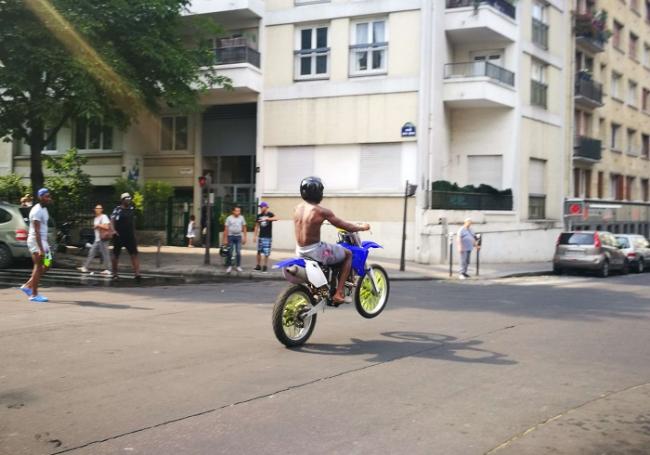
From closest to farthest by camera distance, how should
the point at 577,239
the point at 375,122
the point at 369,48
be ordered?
the point at 577,239 → the point at 375,122 → the point at 369,48

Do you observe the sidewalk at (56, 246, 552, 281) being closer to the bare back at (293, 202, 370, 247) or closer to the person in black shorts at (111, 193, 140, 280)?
the person in black shorts at (111, 193, 140, 280)

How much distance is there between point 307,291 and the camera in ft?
24.2

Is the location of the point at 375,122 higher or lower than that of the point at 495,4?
lower

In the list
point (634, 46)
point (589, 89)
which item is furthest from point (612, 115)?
point (634, 46)

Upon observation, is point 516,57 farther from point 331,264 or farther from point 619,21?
point 331,264

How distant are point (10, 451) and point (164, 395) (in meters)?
1.39

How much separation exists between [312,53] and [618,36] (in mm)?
22775

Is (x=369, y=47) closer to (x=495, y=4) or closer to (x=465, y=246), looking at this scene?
(x=495, y=4)

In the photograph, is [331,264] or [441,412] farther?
[331,264]

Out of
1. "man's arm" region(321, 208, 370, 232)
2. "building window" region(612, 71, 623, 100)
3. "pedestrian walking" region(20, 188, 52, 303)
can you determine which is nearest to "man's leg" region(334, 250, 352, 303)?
"man's arm" region(321, 208, 370, 232)

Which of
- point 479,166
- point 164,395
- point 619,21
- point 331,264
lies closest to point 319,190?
point 331,264

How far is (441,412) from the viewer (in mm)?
4891

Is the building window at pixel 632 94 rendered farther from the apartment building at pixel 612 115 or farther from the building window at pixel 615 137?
the building window at pixel 615 137

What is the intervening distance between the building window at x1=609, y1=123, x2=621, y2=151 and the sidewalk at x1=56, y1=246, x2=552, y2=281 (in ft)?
55.3
